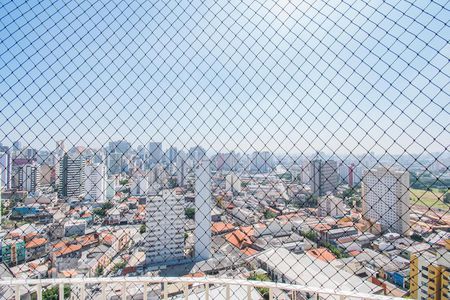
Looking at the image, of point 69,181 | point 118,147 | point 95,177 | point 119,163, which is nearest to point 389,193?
point 119,163

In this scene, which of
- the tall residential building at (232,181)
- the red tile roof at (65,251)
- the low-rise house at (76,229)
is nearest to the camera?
the tall residential building at (232,181)

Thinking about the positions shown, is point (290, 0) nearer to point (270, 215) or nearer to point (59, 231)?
point (59, 231)

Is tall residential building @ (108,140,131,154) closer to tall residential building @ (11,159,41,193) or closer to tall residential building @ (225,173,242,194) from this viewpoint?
tall residential building @ (11,159,41,193)

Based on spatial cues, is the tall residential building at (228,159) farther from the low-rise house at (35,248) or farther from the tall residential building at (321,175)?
the low-rise house at (35,248)

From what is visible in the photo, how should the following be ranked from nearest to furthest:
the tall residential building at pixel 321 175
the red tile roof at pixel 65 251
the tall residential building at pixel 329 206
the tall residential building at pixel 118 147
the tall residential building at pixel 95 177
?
the tall residential building at pixel 118 147 < the tall residential building at pixel 95 177 < the tall residential building at pixel 329 206 < the tall residential building at pixel 321 175 < the red tile roof at pixel 65 251

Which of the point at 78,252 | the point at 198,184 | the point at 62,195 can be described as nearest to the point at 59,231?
the point at 78,252

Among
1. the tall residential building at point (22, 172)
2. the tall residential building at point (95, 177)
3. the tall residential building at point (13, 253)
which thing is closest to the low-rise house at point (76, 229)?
the tall residential building at point (95, 177)

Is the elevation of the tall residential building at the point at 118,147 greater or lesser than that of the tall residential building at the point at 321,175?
greater

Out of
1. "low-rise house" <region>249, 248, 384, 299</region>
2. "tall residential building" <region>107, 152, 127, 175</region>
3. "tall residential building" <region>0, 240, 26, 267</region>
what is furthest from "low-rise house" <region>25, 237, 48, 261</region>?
"low-rise house" <region>249, 248, 384, 299</region>
